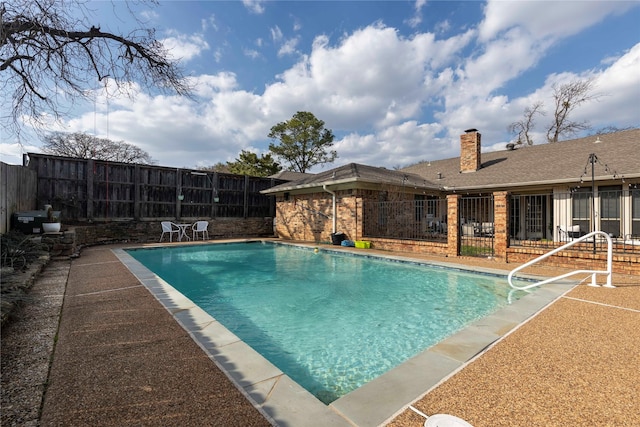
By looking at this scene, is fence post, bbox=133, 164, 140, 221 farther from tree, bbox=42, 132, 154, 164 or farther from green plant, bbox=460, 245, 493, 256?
tree, bbox=42, 132, 154, 164

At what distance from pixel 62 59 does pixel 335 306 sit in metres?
7.56

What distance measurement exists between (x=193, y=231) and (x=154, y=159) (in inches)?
936

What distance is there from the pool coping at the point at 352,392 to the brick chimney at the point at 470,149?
1300 centimetres

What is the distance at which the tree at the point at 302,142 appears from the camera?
2921 cm

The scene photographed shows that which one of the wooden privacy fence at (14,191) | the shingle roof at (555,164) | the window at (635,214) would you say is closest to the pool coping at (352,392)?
the wooden privacy fence at (14,191)

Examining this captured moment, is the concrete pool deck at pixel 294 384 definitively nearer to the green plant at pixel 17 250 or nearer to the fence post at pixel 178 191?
the green plant at pixel 17 250

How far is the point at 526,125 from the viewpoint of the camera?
78.1 ft

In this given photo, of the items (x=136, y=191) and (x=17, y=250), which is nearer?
(x=17, y=250)

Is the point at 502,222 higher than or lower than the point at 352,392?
higher

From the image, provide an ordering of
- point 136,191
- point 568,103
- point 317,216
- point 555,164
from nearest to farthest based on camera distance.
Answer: point 555,164
point 136,191
point 317,216
point 568,103

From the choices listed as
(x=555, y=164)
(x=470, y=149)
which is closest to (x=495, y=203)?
(x=555, y=164)

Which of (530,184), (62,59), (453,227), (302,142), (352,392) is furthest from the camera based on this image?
(302,142)

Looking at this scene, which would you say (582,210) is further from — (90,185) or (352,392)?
(90,185)

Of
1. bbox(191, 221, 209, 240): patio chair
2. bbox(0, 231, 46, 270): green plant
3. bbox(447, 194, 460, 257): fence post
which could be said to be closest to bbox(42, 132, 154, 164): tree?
bbox(191, 221, 209, 240): patio chair
